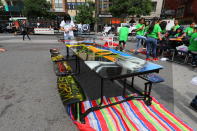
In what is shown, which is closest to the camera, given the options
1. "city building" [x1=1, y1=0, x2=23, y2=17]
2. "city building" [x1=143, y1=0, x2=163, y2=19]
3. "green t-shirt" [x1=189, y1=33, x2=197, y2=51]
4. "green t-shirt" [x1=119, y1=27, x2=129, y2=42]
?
"green t-shirt" [x1=189, y1=33, x2=197, y2=51]

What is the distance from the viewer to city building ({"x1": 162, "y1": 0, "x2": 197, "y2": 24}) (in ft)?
74.1

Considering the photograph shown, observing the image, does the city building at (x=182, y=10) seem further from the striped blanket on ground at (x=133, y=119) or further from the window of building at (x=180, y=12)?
the striped blanket on ground at (x=133, y=119)

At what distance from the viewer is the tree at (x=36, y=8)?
23.0m

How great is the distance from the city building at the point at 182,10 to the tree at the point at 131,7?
5.72 meters

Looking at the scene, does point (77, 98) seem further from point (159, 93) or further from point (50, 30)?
point (50, 30)

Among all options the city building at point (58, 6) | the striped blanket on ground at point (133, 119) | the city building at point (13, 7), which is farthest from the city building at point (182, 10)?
the city building at point (13, 7)

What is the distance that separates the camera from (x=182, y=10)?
2609cm

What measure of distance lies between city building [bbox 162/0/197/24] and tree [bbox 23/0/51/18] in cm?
2073

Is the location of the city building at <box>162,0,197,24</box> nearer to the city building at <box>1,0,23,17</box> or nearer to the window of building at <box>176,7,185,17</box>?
the window of building at <box>176,7,185,17</box>

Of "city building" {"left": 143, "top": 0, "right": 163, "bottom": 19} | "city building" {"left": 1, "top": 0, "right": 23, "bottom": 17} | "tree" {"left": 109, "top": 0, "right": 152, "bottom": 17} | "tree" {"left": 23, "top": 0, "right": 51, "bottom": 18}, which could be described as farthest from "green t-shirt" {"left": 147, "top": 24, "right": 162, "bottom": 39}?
"city building" {"left": 1, "top": 0, "right": 23, "bottom": 17}

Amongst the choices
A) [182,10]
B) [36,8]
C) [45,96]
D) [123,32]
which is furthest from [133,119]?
[182,10]

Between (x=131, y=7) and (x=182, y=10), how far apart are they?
49.6 feet

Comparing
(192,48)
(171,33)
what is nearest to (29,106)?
(192,48)

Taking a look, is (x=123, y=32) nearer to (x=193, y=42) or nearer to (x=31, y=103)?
(x=193, y=42)
